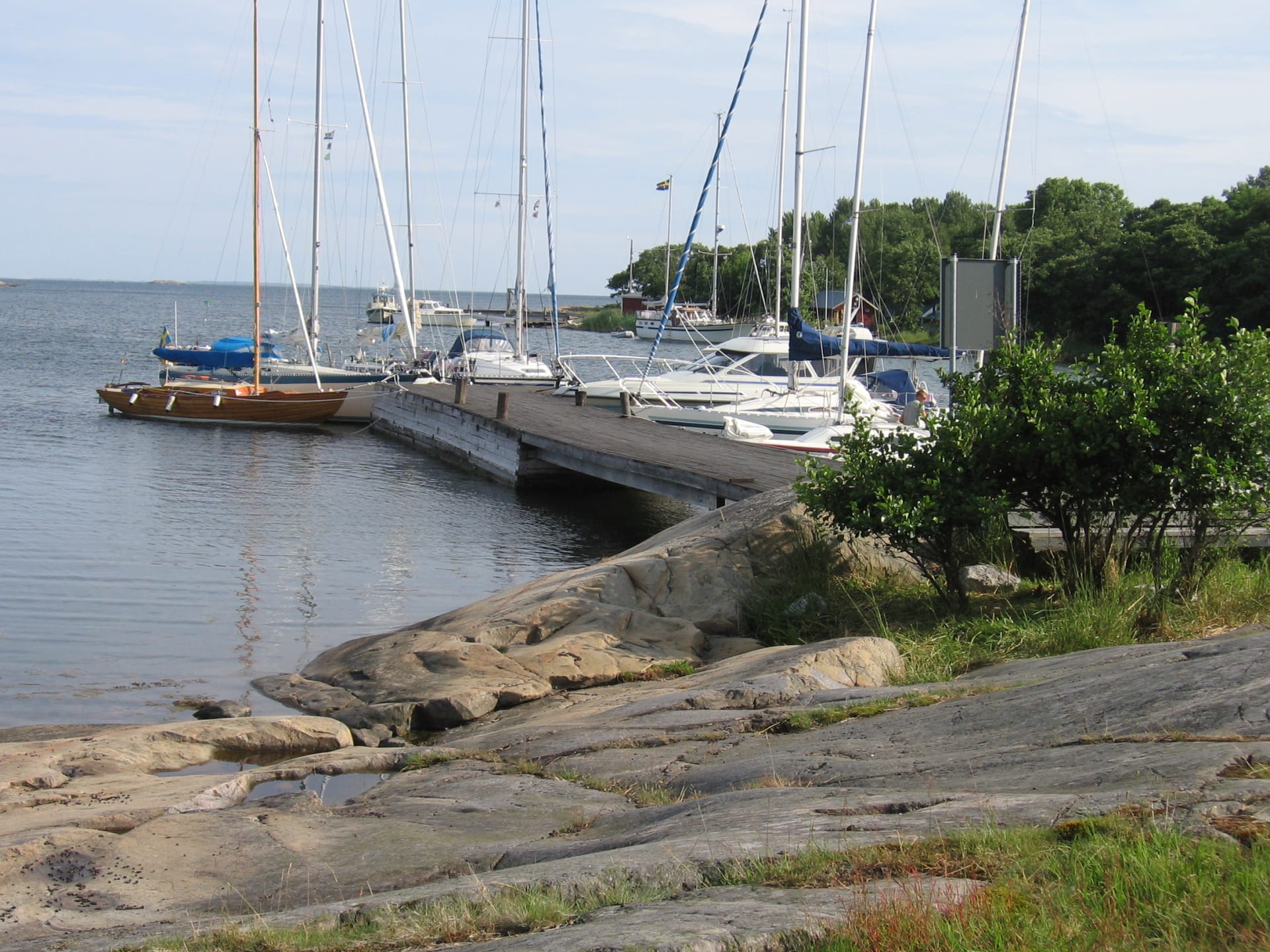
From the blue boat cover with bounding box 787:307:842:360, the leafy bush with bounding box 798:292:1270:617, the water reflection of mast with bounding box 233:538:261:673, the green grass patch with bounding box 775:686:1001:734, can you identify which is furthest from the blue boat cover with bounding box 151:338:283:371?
the green grass patch with bounding box 775:686:1001:734

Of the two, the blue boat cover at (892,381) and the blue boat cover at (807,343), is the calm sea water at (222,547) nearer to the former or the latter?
the blue boat cover at (807,343)

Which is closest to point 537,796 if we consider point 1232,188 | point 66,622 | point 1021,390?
point 1021,390

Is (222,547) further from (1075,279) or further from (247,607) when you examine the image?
(1075,279)

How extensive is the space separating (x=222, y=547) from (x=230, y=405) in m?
17.1

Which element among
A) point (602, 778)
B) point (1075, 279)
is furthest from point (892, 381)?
point (1075, 279)

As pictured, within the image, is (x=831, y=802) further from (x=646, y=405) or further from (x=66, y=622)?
(x=646, y=405)

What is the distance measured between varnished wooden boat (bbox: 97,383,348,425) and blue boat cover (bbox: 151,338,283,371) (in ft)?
25.0

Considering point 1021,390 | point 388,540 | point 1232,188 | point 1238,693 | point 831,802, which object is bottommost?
point 388,540

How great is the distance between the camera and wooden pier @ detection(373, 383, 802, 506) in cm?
1814

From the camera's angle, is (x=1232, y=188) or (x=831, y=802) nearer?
(x=831, y=802)

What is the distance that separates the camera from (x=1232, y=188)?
2611 inches

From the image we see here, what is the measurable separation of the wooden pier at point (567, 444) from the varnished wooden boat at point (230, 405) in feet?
5.95

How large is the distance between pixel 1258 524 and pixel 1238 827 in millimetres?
5943

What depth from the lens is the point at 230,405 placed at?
33.8 metres
